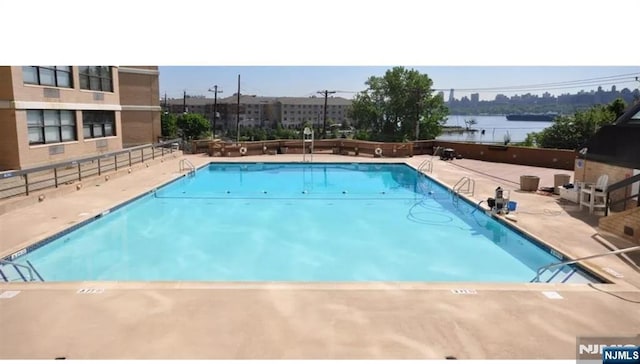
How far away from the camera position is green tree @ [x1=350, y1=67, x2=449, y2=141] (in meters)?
51.2

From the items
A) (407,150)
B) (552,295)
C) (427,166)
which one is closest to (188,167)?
(427,166)

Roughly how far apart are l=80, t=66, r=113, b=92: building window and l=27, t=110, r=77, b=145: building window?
1688mm

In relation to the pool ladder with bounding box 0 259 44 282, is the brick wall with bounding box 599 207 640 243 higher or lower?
higher

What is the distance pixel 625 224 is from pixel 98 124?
18969 millimetres

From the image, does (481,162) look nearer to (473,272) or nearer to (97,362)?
(473,272)

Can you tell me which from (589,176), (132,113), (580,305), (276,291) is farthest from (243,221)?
(132,113)

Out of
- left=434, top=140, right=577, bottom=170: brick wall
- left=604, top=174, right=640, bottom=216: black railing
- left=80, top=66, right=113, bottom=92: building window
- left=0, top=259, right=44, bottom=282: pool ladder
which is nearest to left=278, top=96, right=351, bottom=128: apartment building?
left=434, top=140, right=577, bottom=170: brick wall

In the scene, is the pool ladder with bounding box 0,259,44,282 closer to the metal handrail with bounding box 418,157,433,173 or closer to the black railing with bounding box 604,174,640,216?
the black railing with bounding box 604,174,640,216

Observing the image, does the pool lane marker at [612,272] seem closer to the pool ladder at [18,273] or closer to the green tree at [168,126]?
the pool ladder at [18,273]

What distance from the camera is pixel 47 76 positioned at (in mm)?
15469

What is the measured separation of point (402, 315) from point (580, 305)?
2292 mm

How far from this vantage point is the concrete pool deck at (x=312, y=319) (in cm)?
431

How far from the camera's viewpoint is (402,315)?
5.09 m

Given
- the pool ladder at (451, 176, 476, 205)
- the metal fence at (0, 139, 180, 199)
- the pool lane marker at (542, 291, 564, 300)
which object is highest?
the metal fence at (0, 139, 180, 199)
